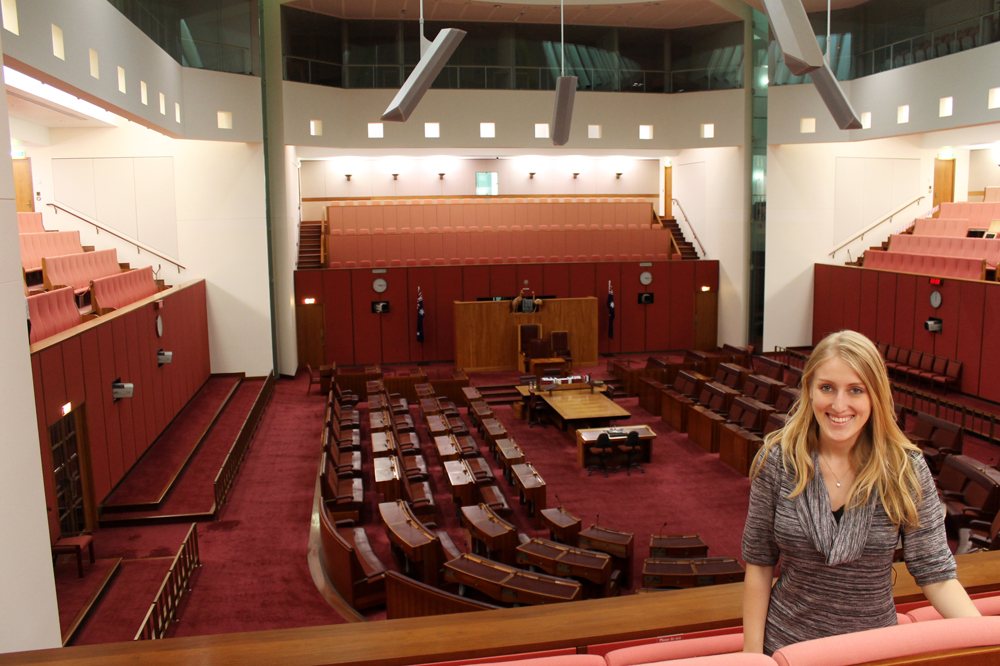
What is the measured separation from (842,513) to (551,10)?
17679 mm

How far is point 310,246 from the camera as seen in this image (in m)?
18.9

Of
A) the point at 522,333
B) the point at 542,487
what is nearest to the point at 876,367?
the point at 542,487

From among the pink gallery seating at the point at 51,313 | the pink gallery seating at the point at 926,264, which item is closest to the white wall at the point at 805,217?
the pink gallery seating at the point at 926,264

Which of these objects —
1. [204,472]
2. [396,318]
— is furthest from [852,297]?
[204,472]

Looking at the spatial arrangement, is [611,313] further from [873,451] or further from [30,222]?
[873,451]

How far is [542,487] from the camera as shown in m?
9.03

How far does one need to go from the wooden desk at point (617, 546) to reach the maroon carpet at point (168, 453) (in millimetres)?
5388

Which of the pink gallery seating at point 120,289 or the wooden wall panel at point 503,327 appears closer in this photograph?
the pink gallery seating at point 120,289

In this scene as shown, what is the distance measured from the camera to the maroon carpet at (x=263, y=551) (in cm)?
680

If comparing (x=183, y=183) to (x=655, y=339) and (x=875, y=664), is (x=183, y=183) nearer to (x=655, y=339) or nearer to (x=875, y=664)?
(x=655, y=339)

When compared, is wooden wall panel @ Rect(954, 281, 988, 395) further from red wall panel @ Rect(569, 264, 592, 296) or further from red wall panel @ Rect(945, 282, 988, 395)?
red wall panel @ Rect(569, 264, 592, 296)

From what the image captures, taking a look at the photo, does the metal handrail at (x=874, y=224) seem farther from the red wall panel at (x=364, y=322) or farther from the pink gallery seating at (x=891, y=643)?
the pink gallery seating at (x=891, y=643)

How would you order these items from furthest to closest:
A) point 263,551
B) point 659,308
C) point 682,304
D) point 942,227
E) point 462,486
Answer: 1. point 682,304
2. point 659,308
3. point 942,227
4. point 462,486
5. point 263,551

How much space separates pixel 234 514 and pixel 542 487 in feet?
12.5
